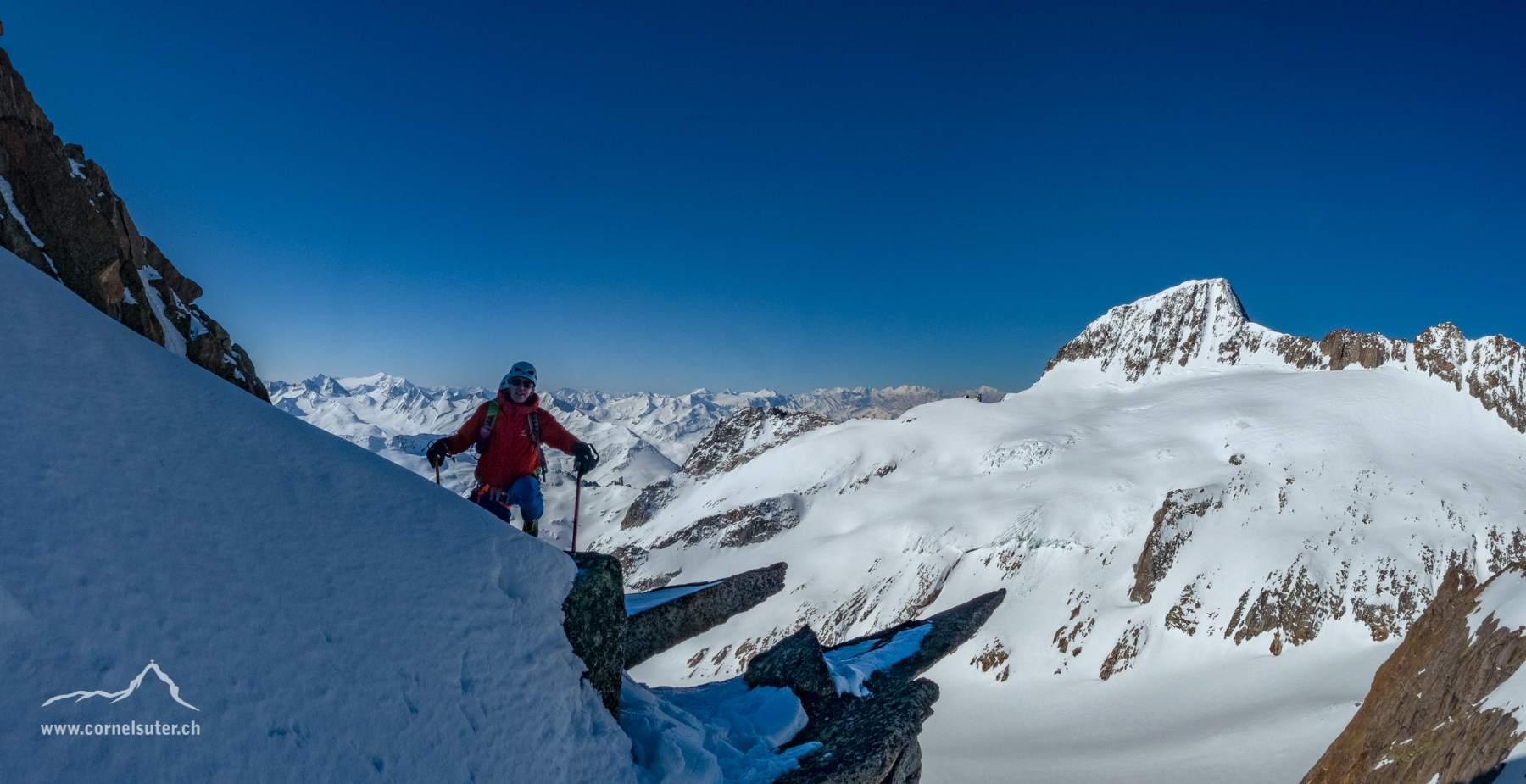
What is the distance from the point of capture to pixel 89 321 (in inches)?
184

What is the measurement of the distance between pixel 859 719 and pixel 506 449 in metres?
5.74

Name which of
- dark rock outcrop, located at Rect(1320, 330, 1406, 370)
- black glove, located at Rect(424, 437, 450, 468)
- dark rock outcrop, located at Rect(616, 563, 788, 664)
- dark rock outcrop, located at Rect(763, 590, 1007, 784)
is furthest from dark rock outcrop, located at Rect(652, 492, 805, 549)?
black glove, located at Rect(424, 437, 450, 468)

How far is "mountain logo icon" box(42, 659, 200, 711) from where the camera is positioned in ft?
10.0

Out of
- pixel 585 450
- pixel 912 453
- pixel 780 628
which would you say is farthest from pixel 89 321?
pixel 912 453

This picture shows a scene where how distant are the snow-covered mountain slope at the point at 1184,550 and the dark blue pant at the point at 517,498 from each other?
1498 inches

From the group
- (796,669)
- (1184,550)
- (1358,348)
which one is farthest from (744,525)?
(796,669)

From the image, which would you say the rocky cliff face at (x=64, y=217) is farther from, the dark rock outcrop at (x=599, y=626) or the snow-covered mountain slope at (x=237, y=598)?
the dark rock outcrop at (x=599, y=626)

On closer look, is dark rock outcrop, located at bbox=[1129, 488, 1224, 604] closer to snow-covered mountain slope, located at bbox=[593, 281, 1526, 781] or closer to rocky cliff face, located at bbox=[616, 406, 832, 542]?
snow-covered mountain slope, located at bbox=[593, 281, 1526, 781]

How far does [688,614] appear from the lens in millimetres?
8578

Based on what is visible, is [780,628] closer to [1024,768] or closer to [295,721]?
[1024,768]

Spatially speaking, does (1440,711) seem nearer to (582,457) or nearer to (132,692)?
(582,457)

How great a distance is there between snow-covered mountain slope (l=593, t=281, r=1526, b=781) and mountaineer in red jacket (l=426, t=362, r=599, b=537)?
3821 cm

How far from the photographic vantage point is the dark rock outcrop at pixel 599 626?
5.64 m

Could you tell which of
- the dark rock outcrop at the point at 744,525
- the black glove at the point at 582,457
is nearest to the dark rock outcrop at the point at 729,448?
the dark rock outcrop at the point at 744,525
